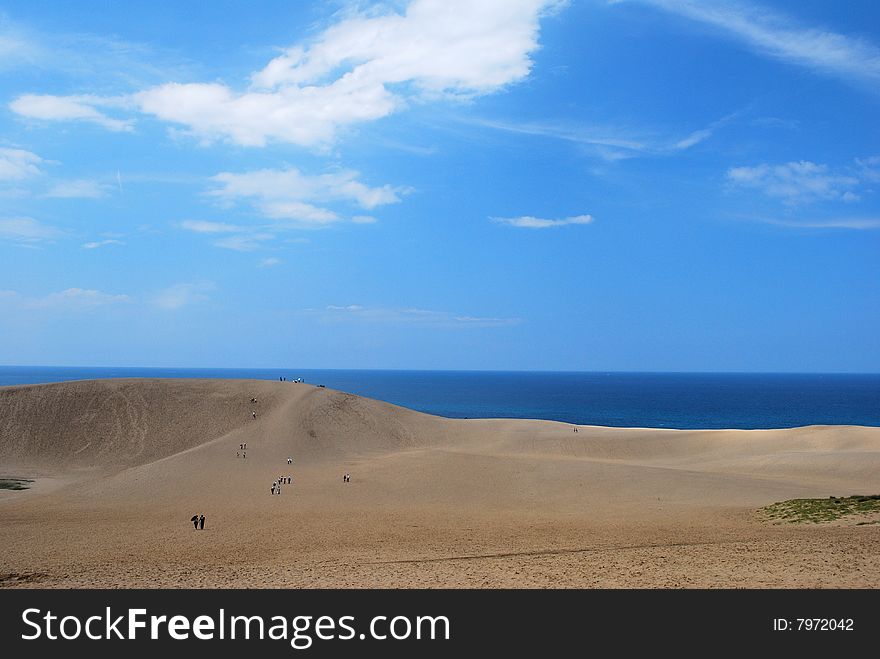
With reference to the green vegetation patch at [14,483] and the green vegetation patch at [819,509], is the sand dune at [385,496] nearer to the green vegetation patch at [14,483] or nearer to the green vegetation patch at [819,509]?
the green vegetation patch at [819,509]

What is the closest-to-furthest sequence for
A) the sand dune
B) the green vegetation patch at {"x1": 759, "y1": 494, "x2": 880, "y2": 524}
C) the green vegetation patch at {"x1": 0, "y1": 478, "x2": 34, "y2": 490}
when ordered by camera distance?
the sand dune
the green vegetation patch at {"x1": 759, "y1": 494, "x2": 880, "y2": 524}
the green vegetation patch at {"x1": 0, "y1": 478, "x2": 34, "y2": 490}

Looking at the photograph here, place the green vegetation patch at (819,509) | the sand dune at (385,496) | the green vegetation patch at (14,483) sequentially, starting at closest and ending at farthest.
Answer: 1. the sand dune at (385,496)
2. the green vegetation patch at (819,509)
3. the green vegetation patch at (14,483)

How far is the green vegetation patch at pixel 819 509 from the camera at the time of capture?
838 inches

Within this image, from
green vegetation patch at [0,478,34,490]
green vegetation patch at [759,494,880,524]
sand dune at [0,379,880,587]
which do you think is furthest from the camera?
green vegetation patch at [0,478,34,490]

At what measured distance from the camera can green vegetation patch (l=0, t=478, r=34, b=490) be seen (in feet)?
124

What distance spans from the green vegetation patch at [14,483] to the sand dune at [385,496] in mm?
1025

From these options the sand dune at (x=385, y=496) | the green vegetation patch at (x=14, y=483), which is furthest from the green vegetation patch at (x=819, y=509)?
the green vegetation patch at (x=14, y=483)

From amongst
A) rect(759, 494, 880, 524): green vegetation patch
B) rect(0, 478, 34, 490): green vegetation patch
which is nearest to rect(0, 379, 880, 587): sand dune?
rect(759, 494, 880, 524): green vegetation patch

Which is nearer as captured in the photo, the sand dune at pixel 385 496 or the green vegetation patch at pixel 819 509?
the sand dune at pixel 385 496

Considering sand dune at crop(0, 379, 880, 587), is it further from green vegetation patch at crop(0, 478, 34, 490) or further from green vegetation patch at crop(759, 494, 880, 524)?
green vegetation patch at crop(0, 478, 34, 490)

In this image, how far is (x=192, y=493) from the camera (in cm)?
3441

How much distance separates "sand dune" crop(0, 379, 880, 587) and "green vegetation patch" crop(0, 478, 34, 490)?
1.03 meters

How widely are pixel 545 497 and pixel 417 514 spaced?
7.84 metres
